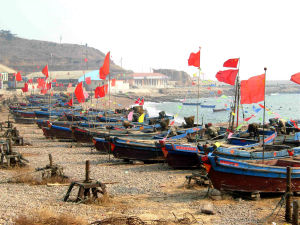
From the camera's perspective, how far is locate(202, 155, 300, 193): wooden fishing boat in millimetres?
12391

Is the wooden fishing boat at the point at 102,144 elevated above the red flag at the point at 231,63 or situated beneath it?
situated beneath

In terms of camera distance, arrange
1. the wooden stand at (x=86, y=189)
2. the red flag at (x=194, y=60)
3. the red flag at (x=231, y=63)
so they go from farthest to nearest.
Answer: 1. the red flag at (x=231, y=63)
2. the red flag at (x=194, y=60)
3. the wooden stand at (x=86, y=189)

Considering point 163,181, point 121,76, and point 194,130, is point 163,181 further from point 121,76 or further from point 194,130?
point 121,76

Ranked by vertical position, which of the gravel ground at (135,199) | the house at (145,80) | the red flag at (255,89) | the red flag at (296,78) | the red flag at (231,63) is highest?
the house at (145,80)

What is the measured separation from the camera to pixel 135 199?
42.0ft

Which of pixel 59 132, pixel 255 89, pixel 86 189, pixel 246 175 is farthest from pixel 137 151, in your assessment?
pixel 59 132

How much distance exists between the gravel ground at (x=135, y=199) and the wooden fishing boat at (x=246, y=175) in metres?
0.47

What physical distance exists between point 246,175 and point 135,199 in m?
3.71

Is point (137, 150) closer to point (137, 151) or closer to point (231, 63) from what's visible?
point (137, 151)

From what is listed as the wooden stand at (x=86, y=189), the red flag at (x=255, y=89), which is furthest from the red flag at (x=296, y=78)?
the wooden stand at (x=86, y=189)

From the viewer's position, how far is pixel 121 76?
137 meters

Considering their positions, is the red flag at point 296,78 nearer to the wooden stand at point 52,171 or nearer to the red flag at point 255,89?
the red flag at point 255,89

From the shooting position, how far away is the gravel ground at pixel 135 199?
1072 centimetres

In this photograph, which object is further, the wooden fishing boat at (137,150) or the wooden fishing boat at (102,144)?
the wooden fishing boat at (102,144)
